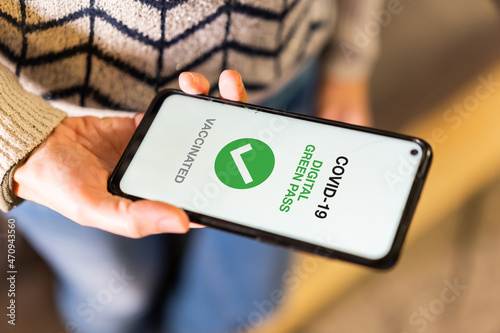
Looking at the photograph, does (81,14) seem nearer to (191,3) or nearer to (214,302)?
(191,3)

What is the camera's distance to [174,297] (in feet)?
2.60

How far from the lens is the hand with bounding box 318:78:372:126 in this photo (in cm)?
66

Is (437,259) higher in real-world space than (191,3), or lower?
lower

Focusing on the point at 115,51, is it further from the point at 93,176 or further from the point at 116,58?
the point at 93,176

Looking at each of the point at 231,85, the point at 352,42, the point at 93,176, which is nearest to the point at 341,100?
the point at 352,42

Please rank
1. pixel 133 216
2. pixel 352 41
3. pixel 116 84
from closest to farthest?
pixel 133 216 < pixel 116 84 < pixel 352 41

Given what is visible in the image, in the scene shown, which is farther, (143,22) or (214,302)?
(214,302)

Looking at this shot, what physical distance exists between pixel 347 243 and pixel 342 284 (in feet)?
1.70

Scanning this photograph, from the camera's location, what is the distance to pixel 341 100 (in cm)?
67

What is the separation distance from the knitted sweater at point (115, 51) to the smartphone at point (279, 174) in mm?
43

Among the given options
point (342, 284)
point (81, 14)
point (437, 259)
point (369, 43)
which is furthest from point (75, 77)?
point (437, 259)

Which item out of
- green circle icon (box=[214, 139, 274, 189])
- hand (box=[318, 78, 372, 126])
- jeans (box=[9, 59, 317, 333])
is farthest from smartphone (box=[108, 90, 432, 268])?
hand (box=[318, 78, 372, 126])

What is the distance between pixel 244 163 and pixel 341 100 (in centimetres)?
29

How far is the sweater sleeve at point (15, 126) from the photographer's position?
0.39m
